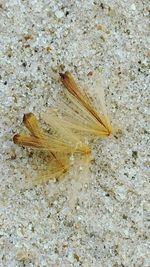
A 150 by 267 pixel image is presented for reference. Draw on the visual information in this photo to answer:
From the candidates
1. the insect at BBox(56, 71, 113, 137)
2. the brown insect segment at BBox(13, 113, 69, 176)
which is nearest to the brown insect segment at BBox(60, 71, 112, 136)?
the insect at BBox(56, 71, 113, 137)

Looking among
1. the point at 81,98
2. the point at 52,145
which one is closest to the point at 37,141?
the point at 52,145

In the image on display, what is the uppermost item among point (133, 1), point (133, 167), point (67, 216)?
point (133, 1)

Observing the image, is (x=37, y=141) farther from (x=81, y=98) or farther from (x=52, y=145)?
(x=81, y=98)

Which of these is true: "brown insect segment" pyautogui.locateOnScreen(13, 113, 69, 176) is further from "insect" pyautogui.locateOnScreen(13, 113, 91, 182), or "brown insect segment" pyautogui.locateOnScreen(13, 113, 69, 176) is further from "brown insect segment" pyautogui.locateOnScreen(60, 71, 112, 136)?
"brown insect segment" pyautogui.locateOnScreen(60, 71, 112, 136)

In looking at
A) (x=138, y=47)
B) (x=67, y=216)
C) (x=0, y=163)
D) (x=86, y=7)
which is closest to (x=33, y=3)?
(x=86, y=7)

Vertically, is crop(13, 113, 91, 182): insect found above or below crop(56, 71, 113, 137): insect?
below

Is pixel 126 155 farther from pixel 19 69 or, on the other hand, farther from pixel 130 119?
pixel 19 69

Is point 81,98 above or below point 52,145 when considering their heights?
above
